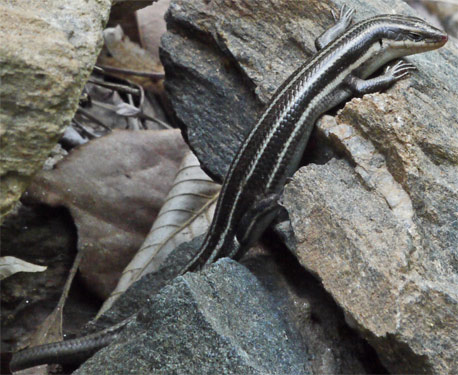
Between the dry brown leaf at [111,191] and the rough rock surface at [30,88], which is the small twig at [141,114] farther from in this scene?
the rough rock surface at [30,88]

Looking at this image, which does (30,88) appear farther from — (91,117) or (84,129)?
(91,117)

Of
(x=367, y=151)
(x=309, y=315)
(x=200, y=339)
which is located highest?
(x=367, y=151)

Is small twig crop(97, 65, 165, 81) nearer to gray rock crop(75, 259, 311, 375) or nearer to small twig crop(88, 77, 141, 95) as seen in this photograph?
small twig crop(88, 77, 141, 95)

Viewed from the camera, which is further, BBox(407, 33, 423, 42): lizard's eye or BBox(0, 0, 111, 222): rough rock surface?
BBox(407, 33, 423, 42): lizard's eye

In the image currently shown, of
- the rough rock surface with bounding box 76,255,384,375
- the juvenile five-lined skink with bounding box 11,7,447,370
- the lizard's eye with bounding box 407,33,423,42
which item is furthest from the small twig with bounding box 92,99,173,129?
the rough rock surface with bounding box 76,255,384,375

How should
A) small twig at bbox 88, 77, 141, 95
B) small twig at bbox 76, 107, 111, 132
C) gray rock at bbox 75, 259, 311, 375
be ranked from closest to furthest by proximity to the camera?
1. gray rock at bbox 75, 259, 311, 375
2. small twig at bbox 76, 107, 111, 132
3. small twig at bbox 88, 77, 141, 95

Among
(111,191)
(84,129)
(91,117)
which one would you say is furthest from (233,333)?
(91,117)
